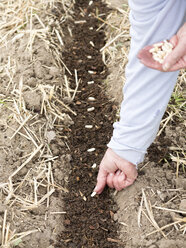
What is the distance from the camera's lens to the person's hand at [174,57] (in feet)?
5.68

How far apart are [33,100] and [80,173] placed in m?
0.68

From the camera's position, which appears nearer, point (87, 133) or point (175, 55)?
point (175, 55)

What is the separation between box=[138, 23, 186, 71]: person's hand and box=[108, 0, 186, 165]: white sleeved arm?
0.19 ft

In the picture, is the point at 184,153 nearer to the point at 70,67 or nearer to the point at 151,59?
the point at 151,59

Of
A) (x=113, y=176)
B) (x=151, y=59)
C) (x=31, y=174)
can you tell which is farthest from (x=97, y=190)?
(x=151, y=59)

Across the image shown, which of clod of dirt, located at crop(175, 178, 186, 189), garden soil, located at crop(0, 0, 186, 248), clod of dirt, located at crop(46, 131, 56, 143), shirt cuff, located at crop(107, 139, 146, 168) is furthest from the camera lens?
clod of dirt, located at crop(46, 131, 56, 143)

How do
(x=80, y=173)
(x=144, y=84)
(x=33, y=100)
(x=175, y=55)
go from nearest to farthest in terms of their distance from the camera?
A: (x=175, y=55) < (x=144, y=84) < (x=80, y=173) < (x=33, y=100)

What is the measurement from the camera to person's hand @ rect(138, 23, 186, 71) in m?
A: 1.73

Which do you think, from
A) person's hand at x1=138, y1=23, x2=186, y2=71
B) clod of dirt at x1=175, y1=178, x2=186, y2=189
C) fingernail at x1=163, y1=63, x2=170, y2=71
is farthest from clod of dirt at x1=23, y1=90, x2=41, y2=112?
fingernail at x1=163, y1=63, x2=170, y2=71

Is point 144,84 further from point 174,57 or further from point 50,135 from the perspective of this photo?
point 50,135

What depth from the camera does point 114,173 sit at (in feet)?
8.23

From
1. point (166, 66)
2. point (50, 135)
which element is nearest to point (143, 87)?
point (166, 66)

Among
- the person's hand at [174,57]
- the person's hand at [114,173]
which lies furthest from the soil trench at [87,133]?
the person's hand at [174,57]

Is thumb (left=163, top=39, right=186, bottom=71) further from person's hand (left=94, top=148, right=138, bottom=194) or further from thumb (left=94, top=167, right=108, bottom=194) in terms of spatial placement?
thumb (left=94, top=167, right=108, bottom=194)
